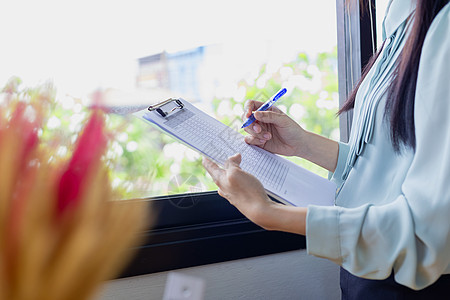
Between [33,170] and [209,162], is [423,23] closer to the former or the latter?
[209,162]

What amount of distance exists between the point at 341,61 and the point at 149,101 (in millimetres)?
634

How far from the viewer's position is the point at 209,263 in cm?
98

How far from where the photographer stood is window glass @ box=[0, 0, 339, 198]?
857mm

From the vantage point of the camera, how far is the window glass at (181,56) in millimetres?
857

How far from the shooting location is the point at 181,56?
103 centimetres

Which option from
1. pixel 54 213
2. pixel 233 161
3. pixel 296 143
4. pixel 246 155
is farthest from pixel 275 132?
pixel 54 213

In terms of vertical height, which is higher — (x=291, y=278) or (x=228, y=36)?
(x=228, y=36)

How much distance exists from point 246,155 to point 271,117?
0.43 feet

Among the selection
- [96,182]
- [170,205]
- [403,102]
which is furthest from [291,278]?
[96,182]

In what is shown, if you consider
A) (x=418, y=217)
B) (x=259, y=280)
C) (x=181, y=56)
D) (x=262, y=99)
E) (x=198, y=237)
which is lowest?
(x=259, y=280)

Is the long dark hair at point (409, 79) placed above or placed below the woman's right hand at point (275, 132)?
above

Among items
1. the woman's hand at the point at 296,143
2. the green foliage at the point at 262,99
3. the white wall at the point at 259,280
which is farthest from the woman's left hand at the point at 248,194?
the white wall at the point at 259,280

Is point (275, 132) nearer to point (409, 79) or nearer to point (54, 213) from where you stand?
point (409, 79)

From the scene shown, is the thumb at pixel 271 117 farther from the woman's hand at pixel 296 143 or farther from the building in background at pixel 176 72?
the building in background at pixel 176 72
